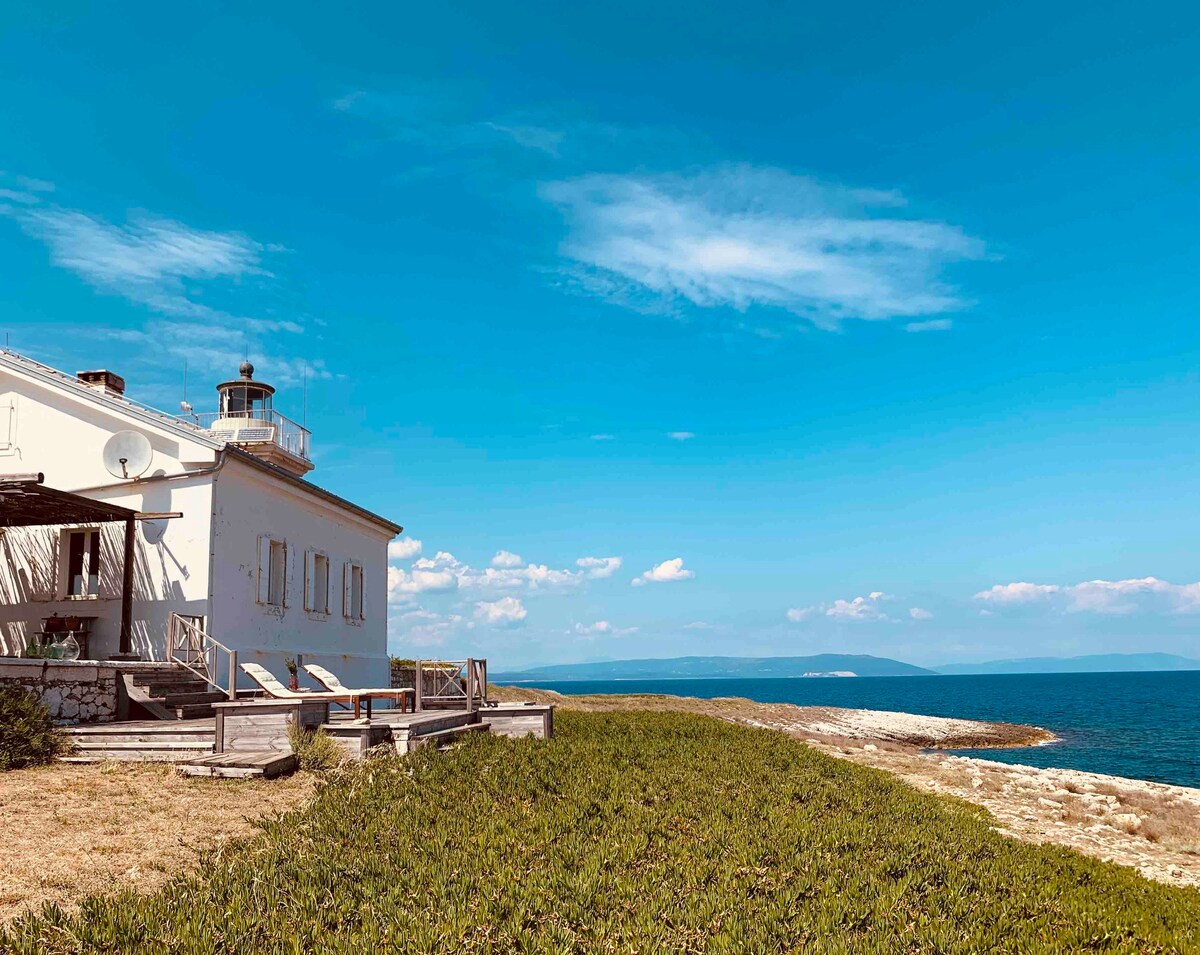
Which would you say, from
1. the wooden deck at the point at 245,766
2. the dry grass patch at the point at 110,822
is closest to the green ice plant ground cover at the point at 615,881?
the dry grass patch at the point at 110,822

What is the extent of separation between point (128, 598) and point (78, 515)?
1.76m

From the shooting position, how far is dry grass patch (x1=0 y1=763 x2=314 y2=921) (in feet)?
22.8

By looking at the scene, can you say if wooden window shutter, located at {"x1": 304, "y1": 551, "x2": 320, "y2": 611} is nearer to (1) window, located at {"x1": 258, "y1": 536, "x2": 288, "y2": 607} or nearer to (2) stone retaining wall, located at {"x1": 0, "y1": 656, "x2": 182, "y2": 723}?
(1) window, located at {"x1": 258, "y1": 536, "x2": 288, "y2": 607}

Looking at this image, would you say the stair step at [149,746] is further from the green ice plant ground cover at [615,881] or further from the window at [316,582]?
the window at [316,582]

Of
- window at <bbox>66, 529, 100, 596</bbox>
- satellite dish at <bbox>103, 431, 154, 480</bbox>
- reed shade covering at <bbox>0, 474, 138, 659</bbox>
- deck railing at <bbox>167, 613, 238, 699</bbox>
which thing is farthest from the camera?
window at <bbox>66, 529, 100, 596</bbox>

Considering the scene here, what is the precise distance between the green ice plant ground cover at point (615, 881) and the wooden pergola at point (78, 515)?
8670 millimetres

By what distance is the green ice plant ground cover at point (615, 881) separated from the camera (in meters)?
5.62

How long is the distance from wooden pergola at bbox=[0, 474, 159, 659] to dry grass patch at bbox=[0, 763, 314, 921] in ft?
19.5

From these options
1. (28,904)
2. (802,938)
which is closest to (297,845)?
(28,904)

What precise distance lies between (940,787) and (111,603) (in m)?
17.7

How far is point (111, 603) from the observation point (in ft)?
59.7

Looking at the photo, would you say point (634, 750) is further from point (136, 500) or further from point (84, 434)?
point (84, 434)

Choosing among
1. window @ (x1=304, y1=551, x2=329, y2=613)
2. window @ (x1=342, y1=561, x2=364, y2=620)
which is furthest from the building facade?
window @ (x1=342, y1=561, x2=364, y2=620)

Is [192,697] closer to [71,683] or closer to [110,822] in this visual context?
[71,683]
